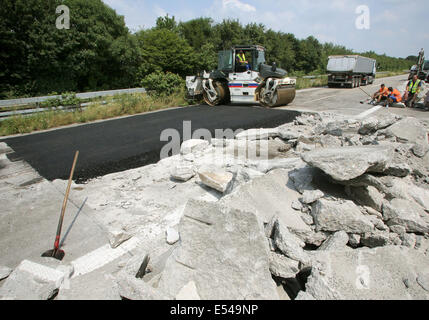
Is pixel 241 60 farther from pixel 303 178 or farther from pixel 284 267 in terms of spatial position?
pixel 284 267

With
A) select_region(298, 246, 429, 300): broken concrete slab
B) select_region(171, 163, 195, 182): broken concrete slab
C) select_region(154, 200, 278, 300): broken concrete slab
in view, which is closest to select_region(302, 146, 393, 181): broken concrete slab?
select_region(298, 246, 429, 300): broken concrete slab

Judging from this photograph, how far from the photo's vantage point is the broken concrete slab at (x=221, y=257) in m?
1.86

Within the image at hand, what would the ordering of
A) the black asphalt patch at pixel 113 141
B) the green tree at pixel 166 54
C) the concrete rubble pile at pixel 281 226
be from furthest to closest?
the green tree at pixel 166 54 → the black asphalt patch at pixel 113 141 → the concrete rubble pile at pixel 281 226

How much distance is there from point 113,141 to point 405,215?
603 cm

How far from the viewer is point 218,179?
381cm

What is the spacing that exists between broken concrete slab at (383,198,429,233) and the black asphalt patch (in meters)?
4.05

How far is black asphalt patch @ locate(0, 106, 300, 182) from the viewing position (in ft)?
16.1

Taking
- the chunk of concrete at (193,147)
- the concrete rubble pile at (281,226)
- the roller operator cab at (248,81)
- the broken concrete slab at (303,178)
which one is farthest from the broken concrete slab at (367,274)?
the roller operator cab at (248,81)

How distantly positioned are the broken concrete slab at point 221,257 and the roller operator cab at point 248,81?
9.40m

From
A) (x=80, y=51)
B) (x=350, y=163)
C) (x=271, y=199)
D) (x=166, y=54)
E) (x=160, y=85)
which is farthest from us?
(x=80, y=51)

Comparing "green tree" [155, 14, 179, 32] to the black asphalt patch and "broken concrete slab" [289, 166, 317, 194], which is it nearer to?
the black asphalt patch

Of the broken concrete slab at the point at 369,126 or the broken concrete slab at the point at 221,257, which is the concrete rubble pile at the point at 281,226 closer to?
the broken concrete slab at the point at 221,257

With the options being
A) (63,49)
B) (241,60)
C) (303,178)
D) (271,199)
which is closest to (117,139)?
(271,199)

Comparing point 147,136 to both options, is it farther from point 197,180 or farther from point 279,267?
point 279,267
